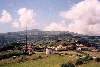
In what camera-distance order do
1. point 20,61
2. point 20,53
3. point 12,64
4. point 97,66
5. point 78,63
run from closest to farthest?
point 97,66 < point 78,63 < point 12,64 < point 20,61 < point 20,53

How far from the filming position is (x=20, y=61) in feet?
340

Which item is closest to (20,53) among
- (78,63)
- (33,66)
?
(33,66)

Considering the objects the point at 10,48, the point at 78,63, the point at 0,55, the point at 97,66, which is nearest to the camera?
the point at 97,66

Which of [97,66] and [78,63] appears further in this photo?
[78,63]

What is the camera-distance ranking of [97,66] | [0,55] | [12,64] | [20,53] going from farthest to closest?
[20,53]
[0,55]
[12,64]
[97,66]

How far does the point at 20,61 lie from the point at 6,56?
49.9 ft

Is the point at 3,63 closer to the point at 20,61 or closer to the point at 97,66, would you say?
the point at 20,61

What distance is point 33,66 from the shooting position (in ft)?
294

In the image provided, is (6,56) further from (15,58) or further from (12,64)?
(12,64)

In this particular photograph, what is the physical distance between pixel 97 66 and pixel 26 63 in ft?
115

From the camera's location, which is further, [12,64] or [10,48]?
[10,48]

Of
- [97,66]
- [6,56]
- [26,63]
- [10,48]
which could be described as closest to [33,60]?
[26,63]

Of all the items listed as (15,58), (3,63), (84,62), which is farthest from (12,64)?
(84,62)

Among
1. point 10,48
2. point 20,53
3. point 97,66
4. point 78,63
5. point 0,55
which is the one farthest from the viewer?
point 10,48
